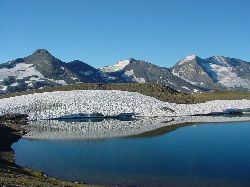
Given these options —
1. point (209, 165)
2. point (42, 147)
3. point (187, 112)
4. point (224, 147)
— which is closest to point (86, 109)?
point (187, 112)

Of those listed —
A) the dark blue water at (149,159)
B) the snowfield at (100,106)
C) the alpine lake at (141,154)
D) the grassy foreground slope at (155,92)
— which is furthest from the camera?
the grassy foreground slope at (155,92)

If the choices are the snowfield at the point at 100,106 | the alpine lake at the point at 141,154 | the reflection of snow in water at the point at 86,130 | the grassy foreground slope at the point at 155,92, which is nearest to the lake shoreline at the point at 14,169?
the alpine lake at the point at 141,154

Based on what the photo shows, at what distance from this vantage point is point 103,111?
318 feet

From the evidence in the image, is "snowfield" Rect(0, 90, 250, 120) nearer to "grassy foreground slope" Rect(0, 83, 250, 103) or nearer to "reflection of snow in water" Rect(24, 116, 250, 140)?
"grassy foreground slope" Rect(0, 83, 250, 103)

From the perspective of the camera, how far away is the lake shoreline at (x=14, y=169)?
29188mm

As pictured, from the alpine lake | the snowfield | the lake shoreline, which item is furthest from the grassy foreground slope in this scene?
the alpine lake

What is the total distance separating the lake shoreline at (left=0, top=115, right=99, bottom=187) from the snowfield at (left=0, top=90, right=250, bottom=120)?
9190 mm

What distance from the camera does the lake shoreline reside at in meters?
29.2

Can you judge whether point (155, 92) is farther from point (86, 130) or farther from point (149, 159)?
point (149, 159)

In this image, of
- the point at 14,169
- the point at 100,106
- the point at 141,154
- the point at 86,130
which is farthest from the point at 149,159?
the point at 100,106

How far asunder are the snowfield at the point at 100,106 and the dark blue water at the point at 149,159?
3420 centimetres

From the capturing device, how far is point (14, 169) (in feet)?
124

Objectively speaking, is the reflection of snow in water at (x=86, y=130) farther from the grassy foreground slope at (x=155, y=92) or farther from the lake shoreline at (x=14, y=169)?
the grassy foreground slope at (x=155, y=92)

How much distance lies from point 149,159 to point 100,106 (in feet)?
190
